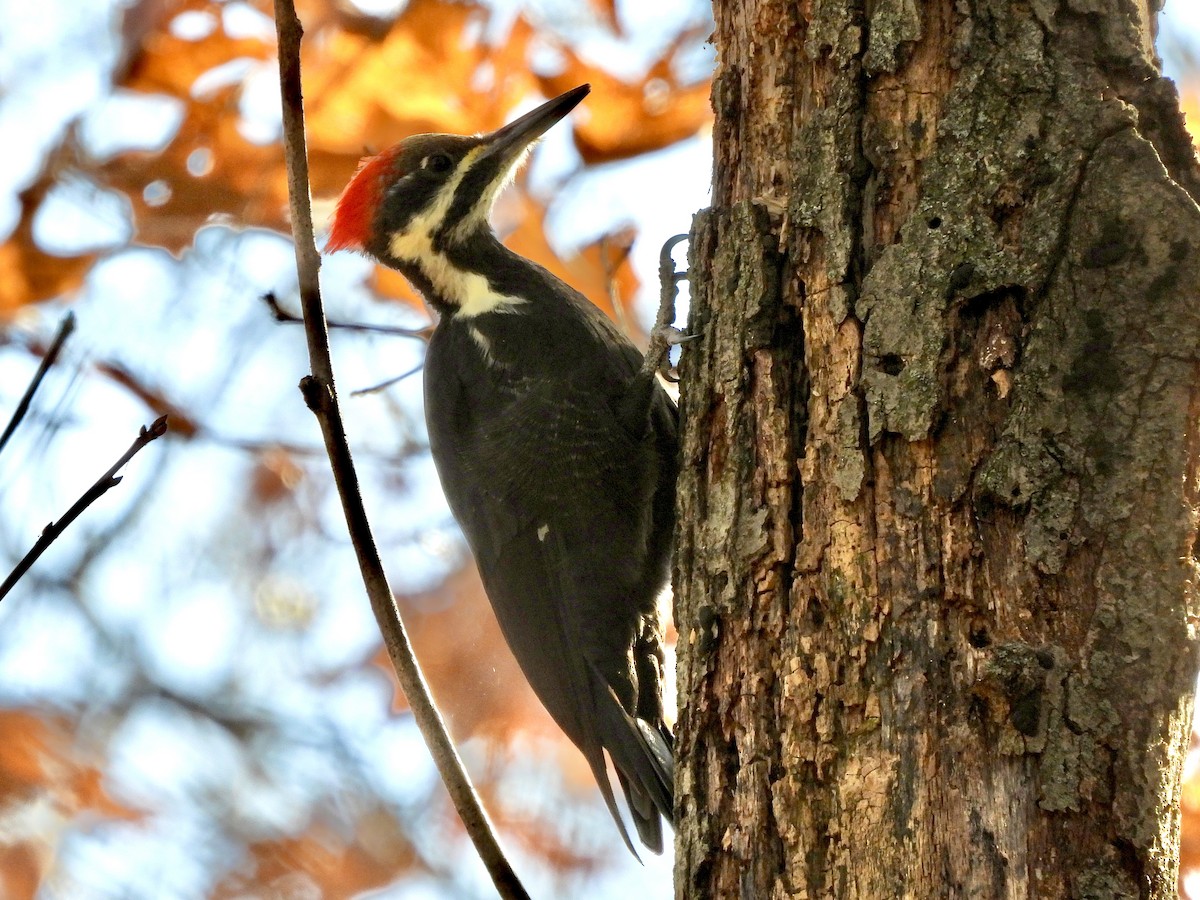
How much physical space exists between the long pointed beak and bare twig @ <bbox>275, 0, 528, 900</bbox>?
6.18 ft

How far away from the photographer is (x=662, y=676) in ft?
10.5

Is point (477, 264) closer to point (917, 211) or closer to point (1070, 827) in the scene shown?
point (917, 211)

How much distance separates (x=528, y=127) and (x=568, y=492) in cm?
126

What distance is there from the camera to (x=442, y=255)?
3.84 meters

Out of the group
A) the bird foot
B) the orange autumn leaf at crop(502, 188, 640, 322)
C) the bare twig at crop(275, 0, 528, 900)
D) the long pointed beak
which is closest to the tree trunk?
the bare twig at crop(275, 0, 528, 900)

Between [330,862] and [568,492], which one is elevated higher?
[568,492]

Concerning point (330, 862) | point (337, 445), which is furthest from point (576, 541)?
point (330, 862)

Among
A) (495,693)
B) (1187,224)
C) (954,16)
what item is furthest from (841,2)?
(495,693)

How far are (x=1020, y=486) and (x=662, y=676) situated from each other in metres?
1.70

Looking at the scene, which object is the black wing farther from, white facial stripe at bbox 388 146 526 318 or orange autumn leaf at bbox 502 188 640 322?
orange autumn leaf at bbox 502 188 640 322

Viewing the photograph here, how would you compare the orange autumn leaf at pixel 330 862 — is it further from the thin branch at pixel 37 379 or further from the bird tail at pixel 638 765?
the thin branch at pixel 37 379

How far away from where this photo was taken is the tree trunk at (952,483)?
155cm

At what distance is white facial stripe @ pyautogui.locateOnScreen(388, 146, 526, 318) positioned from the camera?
3.68 meters

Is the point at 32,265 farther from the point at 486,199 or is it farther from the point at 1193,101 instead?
the point at 1193,101
